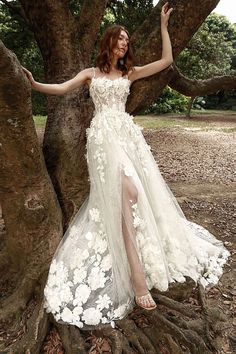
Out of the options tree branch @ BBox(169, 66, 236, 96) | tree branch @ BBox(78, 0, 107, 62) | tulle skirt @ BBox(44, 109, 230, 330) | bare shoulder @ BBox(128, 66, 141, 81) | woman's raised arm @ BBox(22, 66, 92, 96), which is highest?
tree branch @ BBox(78, 0, 107, 62)

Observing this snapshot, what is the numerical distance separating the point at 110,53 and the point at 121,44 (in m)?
0.11

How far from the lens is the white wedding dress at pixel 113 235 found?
2752 millimetres

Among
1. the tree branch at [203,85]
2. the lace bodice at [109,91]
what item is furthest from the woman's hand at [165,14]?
the tree branch at [203,85]

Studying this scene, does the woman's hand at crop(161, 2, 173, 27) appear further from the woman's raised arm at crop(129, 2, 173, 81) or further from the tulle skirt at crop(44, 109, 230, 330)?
the tulle skirt at crop(44, 109, 230, 330)

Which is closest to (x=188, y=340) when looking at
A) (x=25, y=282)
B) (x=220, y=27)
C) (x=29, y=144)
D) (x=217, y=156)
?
(x=25, y=282)

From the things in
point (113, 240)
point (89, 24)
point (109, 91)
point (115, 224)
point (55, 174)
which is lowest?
point (113, 240)

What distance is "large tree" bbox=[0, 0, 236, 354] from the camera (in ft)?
8.37

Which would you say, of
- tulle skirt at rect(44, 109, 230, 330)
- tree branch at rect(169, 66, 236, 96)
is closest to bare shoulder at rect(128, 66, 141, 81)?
tulle skirt at rect(44, 109, 230, 330)

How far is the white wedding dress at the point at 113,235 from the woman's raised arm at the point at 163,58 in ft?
0.46

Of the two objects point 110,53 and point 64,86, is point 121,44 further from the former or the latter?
point 64,86

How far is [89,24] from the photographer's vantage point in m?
3.65

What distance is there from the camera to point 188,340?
2.50 m

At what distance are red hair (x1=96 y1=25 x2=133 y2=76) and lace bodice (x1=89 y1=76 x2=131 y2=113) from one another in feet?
0.32

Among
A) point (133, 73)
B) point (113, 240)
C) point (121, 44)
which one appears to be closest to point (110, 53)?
point (121, 44)
